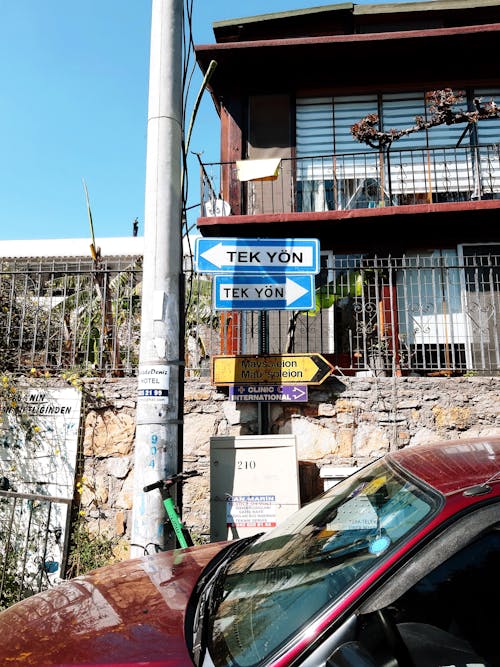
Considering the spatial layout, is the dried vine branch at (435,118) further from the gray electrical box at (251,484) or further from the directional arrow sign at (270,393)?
the gray electrical box at (251,484)

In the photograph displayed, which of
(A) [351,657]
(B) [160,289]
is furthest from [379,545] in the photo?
(B) [160,289]

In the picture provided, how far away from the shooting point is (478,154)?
10.3 metres

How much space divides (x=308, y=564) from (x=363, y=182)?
9.61 m

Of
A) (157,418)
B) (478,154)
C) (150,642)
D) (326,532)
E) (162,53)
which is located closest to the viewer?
(150,642)

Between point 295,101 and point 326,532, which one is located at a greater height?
point 295,101

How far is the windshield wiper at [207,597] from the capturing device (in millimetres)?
1737

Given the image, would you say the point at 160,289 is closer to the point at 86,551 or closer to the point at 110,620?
the point at 110,620

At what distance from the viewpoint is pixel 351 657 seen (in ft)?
4.57

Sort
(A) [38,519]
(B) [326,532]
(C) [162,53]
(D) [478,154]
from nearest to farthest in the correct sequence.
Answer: (B) [326,532], (C) [162,53], (A) [38,519], (D) [478,154]

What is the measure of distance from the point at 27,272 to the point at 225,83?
22.7ft

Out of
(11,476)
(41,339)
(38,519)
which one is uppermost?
(41,339)

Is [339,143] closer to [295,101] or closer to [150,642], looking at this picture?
[295,101]

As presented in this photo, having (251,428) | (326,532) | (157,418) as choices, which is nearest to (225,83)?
(251,428)

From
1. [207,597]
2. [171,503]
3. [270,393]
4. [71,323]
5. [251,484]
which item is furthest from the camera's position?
[71,323]
